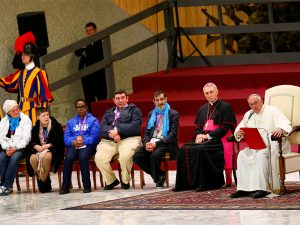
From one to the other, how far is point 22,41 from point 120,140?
1823mm

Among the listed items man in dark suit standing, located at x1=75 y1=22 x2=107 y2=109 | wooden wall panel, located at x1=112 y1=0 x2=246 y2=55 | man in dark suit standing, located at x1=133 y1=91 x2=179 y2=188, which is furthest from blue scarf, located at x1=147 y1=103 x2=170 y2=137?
wooden wall panel, located at x1=112 y1=0 x2=246 y2=55

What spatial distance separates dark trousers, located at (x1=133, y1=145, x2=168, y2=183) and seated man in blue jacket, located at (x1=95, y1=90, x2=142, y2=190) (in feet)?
0.35

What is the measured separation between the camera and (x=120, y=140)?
1273 centimetres

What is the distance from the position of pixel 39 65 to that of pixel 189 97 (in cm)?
187

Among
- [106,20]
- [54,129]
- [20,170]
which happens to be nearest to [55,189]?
[54,129]

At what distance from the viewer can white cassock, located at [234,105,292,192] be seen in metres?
11.2

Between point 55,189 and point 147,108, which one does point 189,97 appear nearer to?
point 147,108

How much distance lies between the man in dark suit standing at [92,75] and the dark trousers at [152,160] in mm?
3197

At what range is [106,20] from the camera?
16500mm

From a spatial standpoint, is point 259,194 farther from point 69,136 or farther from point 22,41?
point 22,41

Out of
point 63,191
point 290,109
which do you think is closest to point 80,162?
point 63,191

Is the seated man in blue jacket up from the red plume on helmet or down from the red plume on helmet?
down

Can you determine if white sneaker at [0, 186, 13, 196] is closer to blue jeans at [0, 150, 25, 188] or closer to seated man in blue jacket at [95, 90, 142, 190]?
blue jeans at [0, 150, 25, 188]

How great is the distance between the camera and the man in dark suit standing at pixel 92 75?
15508mm
